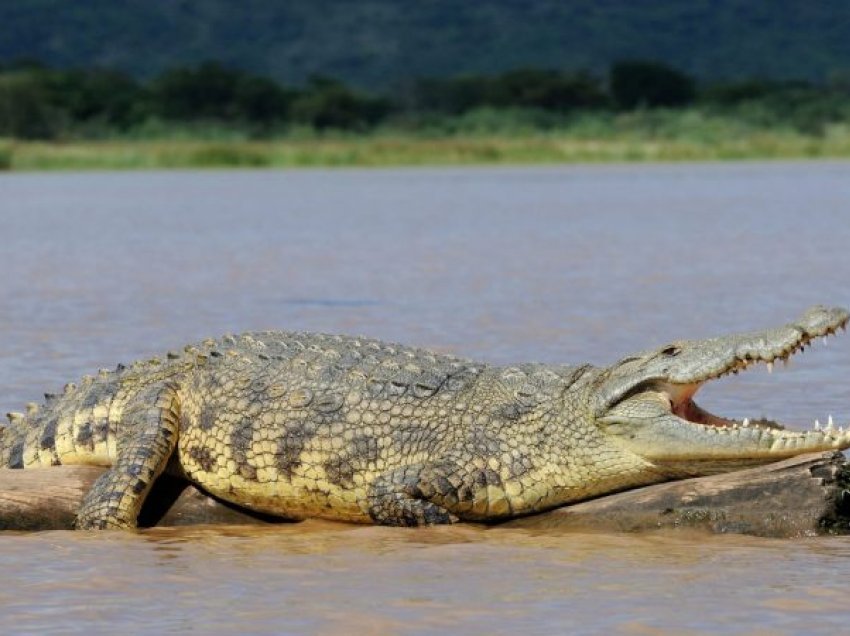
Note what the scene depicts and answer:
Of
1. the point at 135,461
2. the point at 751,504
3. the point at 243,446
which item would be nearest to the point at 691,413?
the point at 751,504

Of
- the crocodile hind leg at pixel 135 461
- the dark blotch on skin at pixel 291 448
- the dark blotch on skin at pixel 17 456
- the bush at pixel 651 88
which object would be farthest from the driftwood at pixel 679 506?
the bush at pixel 651 88

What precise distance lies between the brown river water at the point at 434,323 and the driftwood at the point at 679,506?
70 millimetres

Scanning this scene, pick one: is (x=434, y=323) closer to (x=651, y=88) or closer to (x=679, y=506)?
(x=679, y=506)

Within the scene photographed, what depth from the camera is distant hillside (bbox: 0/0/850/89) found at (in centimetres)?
10844

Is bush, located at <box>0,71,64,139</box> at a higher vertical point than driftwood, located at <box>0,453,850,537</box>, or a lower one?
higher

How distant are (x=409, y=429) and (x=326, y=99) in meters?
63.3

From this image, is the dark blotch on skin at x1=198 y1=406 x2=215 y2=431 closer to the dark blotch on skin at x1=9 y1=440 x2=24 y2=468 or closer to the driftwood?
the driftwood

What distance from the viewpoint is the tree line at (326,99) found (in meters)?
64.5

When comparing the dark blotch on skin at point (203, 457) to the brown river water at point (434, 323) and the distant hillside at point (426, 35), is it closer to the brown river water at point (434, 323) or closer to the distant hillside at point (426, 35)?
the brown river water at point (434, 323)

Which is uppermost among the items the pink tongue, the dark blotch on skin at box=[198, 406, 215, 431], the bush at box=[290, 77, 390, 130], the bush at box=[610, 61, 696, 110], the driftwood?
the bush at box=[610, 61, 696, 110]

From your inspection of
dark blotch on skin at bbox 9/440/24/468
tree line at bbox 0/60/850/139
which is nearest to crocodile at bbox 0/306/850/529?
dark blotch on skin at bbox 9/440/24/468

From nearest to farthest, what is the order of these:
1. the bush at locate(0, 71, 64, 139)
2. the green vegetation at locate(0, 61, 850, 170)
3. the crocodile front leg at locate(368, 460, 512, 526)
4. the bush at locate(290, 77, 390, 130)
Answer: the crocodile front leg at locate(368, 460, 512, 526), the green vegetation at locate(0, 61, 850, 170), the bush at locate(0, 71, 64, 139), the bush at locate(290, 77, 390, 130)

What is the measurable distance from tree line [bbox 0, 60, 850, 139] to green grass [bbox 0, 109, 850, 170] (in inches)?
204

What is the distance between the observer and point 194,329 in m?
13.8
